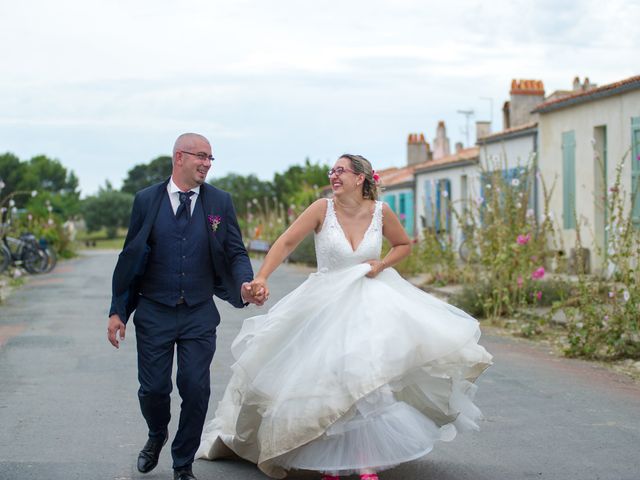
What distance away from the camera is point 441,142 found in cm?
4884

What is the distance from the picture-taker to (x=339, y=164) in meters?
6.26

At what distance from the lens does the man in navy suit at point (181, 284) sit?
5.87m

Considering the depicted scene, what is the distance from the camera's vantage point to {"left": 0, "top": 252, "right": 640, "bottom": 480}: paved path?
625cm

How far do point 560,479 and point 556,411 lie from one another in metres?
2.30

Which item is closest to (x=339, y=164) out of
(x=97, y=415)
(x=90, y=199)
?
(x=97, y=415)

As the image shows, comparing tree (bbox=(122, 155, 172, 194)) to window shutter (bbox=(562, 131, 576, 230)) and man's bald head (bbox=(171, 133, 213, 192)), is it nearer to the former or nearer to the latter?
window shutter (bbox=(562, 131, 576, 230))

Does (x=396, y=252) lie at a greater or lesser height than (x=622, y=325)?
greater

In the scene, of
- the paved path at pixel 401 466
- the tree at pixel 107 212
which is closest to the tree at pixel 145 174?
the tree at pixel 107 212

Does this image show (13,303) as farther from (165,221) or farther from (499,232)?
(165,221)

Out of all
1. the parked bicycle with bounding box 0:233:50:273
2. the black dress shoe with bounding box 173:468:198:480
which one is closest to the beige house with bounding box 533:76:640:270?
the parked bicycle with bounding box 0:233:50:273

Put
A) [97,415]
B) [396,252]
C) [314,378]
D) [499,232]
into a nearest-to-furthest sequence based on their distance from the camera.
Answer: [314,378] → [396,252] → [97,415] → [499,232]

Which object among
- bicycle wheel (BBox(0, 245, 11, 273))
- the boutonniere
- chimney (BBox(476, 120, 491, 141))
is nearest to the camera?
the boutonniere

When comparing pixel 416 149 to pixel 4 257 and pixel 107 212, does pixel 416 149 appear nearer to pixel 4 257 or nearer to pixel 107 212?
pixel 4 257

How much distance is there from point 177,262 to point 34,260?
24771 mm
